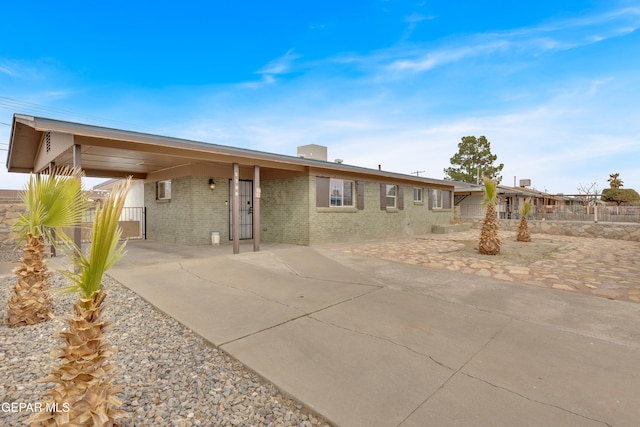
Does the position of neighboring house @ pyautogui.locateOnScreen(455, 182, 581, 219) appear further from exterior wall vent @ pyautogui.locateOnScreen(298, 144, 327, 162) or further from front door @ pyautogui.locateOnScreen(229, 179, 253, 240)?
front door @ pyautogui.locateOnScreen(229, 179, 253, 240)

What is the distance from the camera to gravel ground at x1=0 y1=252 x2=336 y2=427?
2.19m

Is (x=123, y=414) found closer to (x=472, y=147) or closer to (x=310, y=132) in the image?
(x=310, y=132)

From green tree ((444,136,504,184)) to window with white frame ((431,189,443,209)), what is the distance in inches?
874

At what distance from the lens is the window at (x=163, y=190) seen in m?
12.1

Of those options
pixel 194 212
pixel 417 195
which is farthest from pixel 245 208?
pixel 417 195

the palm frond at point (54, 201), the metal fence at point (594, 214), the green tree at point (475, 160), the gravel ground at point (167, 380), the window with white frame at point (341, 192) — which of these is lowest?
the gravel ground at point (167, 380)

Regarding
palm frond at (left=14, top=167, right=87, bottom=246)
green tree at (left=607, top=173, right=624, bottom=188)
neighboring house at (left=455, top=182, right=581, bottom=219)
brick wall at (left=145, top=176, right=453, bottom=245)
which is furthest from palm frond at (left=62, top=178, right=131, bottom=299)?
green tree at (left=607, top=173, right=624, bottom=188)

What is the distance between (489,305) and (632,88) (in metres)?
14.5

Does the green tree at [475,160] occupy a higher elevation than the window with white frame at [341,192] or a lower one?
higher

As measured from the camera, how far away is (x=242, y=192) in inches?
484

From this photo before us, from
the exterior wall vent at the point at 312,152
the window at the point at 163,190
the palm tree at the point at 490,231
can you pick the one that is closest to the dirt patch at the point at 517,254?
the palm tree at the point at 490,231

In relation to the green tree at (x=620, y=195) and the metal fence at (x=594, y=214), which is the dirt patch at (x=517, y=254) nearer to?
the metal fence at (x=594, y=214)

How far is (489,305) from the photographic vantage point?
182 inches

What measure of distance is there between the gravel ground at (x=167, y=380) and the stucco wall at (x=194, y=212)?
7.01 meters
